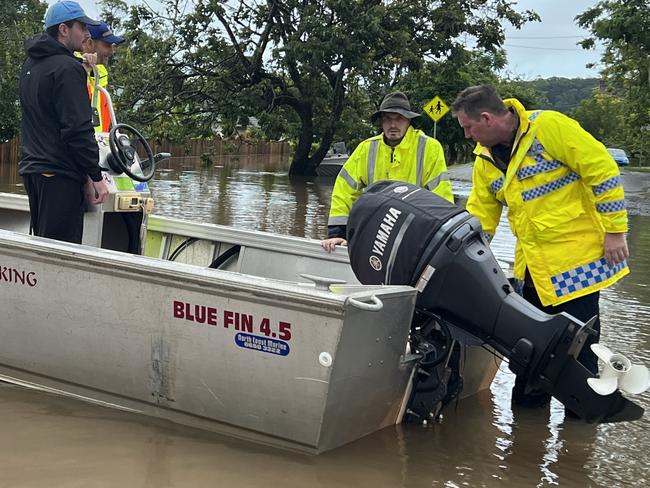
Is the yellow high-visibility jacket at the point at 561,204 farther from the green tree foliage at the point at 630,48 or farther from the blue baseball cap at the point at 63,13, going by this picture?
the green tree foliage at the point at 630,48

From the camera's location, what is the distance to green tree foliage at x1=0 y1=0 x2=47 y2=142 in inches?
1073

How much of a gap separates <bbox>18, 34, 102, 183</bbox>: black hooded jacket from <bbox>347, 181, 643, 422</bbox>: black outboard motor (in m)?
1.71

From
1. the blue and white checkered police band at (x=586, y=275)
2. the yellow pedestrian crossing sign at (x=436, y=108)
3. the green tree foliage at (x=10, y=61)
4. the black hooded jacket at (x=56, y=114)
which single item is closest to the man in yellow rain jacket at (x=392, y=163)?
the blue and white checkered police band at (x=586, y=275)

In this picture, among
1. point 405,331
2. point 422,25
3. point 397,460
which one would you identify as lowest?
point 397,460

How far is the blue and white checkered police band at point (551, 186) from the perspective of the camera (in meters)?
4.28

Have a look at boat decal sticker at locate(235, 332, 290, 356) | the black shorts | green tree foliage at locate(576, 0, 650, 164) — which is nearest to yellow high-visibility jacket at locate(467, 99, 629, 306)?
boat decal sticker at locate(235, 332, 290, 356)

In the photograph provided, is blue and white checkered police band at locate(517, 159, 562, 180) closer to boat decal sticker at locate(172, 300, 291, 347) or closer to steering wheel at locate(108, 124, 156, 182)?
boat decal sticker at locate(172, 300, 291, 347)

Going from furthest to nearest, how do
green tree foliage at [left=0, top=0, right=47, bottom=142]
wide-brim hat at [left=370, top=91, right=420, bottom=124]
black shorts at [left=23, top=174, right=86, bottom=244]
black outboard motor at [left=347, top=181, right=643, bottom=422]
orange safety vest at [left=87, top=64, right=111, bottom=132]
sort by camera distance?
green tree foliage at [left=0, top=0, right=47, bottom=142] → orange safety vest at [left=87, top=64, right=111, bottom=132] → wide-brim hat at [left=370, top=91, right=420, bottom=124] → black shorts at [left=23, top=174, right=86, bottom=244] → black outboard motor at [left=347, top=181, right=643, bottom=422]

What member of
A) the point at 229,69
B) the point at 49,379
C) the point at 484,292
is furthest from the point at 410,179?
the point at 229,69

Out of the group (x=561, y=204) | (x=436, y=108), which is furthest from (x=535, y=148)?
(x=436, y=108)

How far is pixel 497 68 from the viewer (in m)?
45.5

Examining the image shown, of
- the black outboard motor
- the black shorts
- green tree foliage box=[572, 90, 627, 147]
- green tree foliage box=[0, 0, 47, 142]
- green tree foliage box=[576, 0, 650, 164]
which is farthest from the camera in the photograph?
green tree foliage box=[572, 90, 627, 147]

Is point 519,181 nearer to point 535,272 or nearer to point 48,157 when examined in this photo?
point 535,272

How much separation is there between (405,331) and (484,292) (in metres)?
0.40
